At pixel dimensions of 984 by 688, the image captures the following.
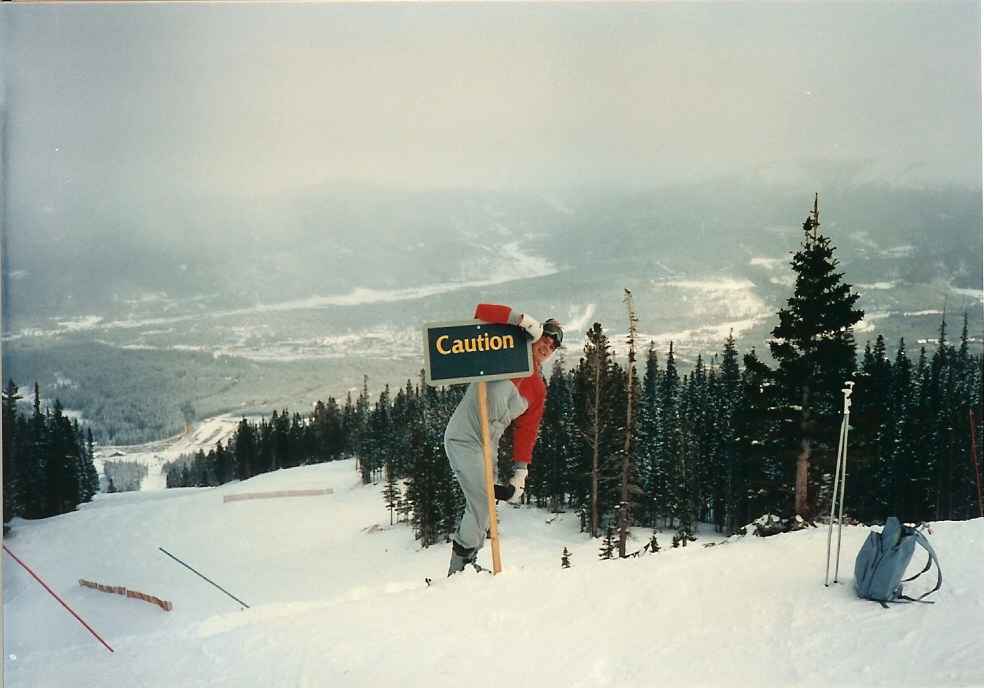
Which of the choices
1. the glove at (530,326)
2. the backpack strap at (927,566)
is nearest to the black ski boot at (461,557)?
the glove at (530,326)

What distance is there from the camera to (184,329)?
15.4 ft

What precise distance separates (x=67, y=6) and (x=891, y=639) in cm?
516

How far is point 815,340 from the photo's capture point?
15.7ft

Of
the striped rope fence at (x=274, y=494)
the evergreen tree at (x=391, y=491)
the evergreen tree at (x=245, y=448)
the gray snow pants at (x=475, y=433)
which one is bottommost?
the striped rope fence at (x=274, y=494)

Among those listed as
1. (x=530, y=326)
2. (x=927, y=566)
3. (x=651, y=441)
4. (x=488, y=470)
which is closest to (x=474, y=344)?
(x=530, y=326)

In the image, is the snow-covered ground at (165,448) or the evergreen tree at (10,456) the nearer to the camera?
the evergreen tree at (10,456)

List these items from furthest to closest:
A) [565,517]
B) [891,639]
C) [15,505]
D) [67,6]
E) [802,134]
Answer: [565,517], [802,134], [15,505], [67,6], [891,639]

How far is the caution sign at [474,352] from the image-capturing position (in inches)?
124

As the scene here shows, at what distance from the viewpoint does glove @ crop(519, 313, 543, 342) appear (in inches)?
127

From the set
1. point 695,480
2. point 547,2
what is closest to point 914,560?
point 695,480

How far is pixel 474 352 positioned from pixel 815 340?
280cm

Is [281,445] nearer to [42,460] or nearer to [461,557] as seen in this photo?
[42,460]

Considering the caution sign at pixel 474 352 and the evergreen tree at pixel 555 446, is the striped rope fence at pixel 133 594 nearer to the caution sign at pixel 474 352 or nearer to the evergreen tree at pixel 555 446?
the evergreen tree at pixel 555 446

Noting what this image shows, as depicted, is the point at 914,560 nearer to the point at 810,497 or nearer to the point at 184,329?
the point at 810,497
